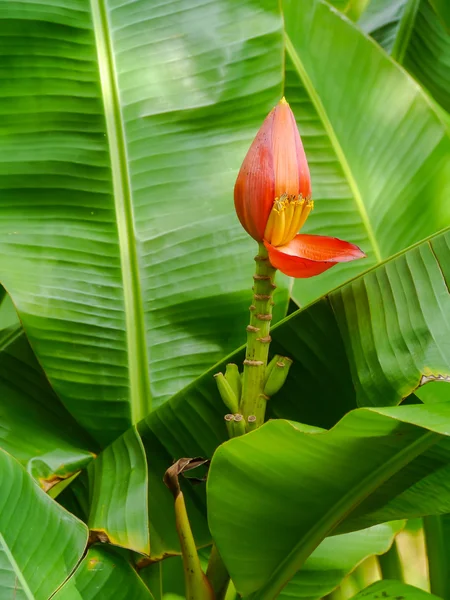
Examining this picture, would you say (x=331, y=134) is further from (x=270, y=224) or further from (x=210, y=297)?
(x=270, y=224)

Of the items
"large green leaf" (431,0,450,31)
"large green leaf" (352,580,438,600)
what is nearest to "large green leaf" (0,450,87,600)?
"large green leaf" (352,580,438,600)

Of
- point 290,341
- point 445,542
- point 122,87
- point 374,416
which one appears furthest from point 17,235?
point 445,542

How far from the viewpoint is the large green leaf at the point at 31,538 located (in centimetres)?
49

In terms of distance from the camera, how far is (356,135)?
0.80 metres

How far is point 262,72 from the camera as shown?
27.3 inches

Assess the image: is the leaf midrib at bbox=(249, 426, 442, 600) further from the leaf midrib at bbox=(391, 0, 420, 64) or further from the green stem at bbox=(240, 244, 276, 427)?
the leaf midrib at bbox=(391, 0, 420, 64)

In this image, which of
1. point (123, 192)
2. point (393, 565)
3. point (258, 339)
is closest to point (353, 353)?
point (258, 339)

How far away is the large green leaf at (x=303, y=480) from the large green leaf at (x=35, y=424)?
23cm

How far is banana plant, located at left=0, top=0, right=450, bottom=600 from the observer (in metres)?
0.46

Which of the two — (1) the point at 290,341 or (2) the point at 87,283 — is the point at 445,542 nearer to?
(1) the point at 290,341

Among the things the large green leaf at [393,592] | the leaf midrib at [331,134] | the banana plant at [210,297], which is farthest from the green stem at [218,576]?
the leaf midrib at [331,134]

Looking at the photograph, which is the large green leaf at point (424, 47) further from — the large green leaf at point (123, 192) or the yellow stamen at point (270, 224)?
the yellow stamen at point (270, 224)

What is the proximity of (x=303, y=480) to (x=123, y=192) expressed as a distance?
378 millimetres

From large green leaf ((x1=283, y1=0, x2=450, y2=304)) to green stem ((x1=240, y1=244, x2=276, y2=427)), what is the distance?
0.26 meters
